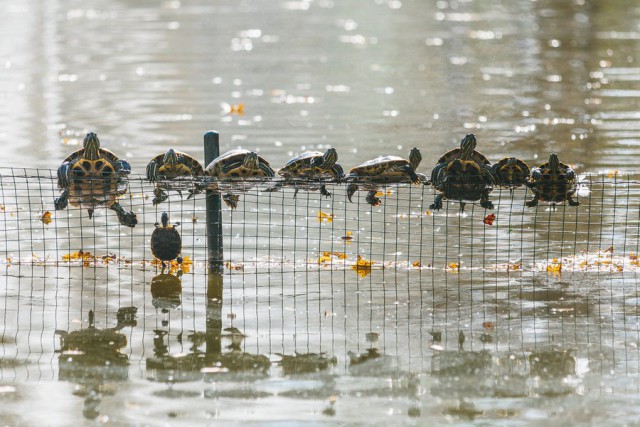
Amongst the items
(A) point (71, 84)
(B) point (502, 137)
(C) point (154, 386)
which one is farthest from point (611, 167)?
(A) point (71, 84)

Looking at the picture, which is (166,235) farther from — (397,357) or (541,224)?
(541,224)

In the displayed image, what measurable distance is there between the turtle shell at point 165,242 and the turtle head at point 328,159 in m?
1.80

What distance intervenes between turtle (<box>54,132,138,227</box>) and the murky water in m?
0.64

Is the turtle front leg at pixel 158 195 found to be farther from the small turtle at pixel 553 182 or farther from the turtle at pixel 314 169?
the small turtle at pixel 553 182

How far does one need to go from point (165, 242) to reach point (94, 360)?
2.74m

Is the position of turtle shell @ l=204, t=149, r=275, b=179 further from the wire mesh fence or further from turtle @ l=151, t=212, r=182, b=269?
the wire mesh fence

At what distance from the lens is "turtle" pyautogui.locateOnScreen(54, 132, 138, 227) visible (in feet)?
40.8

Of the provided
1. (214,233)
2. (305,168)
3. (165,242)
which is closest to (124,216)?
(165,242)

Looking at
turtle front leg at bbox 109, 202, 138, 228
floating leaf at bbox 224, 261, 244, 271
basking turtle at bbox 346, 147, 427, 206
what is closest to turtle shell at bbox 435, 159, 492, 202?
basking turtle at bbox 346, 147, 427, 206

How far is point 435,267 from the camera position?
12477 mm

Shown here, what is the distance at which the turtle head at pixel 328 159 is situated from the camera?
12367 millimetres

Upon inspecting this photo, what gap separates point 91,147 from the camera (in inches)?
492

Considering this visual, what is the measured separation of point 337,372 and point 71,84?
21984 mm

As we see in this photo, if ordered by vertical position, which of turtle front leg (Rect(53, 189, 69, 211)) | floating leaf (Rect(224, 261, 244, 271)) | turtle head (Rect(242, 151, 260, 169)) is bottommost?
floating leaf (Rect(224, 261, 244, 271))
